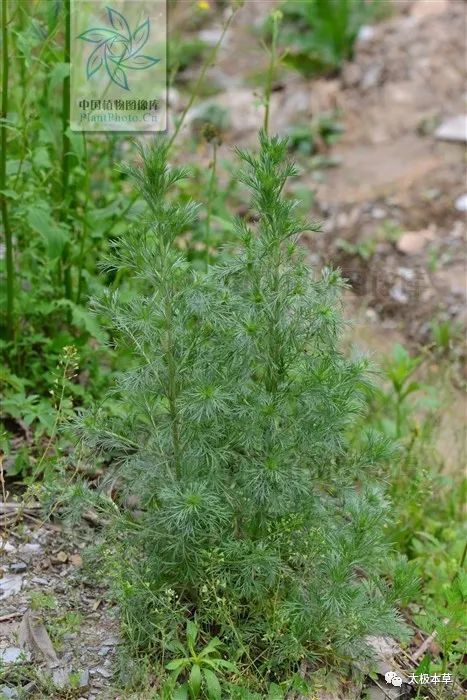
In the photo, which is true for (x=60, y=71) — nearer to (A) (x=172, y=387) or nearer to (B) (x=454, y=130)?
(A) (x=172, y=387)

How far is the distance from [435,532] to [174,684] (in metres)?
1.35

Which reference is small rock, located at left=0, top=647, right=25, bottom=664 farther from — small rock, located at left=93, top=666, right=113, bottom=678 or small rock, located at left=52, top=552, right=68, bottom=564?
small rock, located at left=52, top=552, right=68, bottom=564

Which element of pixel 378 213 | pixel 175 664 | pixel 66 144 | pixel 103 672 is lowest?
pixel 103 672

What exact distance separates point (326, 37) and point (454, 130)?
140 centimetres

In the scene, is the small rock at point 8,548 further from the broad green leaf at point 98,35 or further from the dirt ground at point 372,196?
the broad green leaf at point 98,35

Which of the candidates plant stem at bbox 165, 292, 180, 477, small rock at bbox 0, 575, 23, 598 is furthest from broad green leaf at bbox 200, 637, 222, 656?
small rock at bbox 0, 575, 23, 598

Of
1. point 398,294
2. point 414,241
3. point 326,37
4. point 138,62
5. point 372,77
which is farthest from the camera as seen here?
point 326,37

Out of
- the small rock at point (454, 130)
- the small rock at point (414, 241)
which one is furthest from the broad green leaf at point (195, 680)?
the small rock at point (454, 130)

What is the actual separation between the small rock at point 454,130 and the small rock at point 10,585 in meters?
4.26

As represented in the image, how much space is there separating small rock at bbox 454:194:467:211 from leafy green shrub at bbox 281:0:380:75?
1.86 m

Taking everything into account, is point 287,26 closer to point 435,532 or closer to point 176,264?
point 435,532

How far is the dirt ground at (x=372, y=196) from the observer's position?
9.28 feet

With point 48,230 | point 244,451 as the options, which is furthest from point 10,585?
point 48,230

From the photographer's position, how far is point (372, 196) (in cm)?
583
